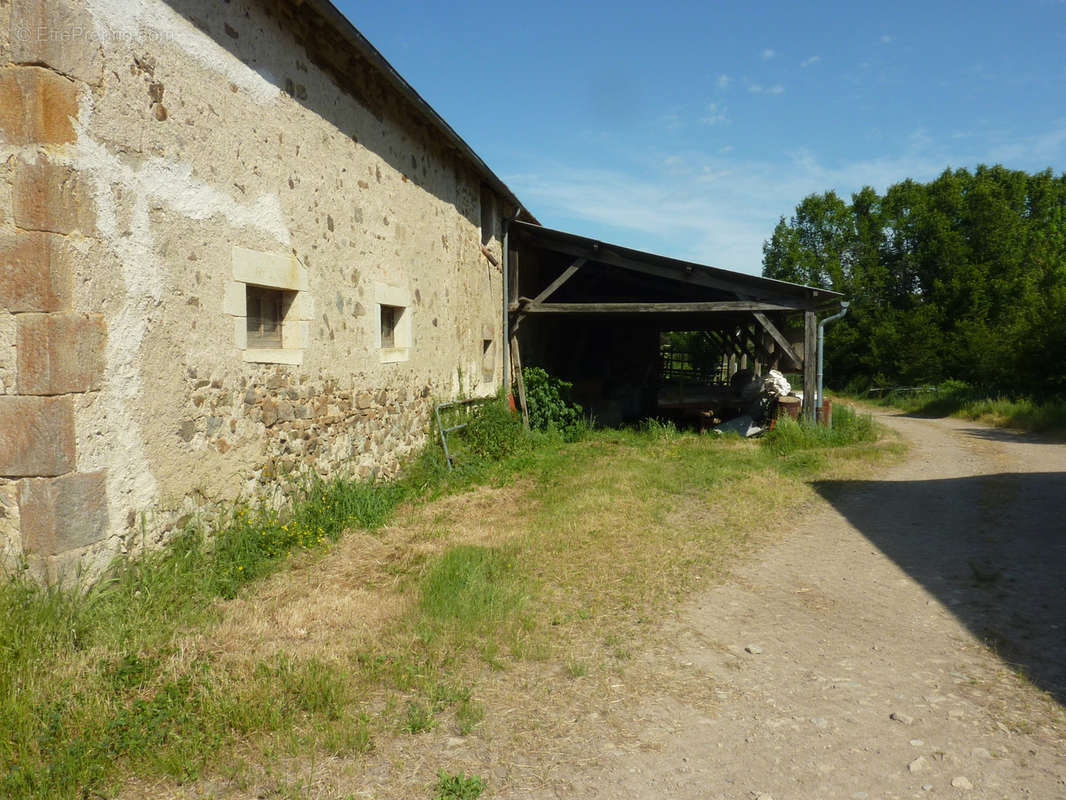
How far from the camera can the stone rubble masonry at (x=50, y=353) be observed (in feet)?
12.3

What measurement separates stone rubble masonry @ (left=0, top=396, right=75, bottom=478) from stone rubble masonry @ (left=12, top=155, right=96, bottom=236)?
0.90 m

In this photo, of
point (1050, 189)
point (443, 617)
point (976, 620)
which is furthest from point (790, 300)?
point (1050, 189)

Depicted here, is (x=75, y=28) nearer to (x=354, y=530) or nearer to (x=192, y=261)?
(x=192, y=261)

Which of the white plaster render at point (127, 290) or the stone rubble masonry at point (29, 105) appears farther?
the white plaster render at point (127, 290)

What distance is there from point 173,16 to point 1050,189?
3780 cm

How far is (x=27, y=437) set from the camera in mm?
3756

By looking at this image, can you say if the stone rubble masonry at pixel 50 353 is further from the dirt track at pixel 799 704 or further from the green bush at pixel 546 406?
the green bush at pixel 546 406

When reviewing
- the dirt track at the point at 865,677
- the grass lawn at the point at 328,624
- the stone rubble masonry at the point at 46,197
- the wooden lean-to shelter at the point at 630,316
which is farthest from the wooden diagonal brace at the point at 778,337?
the stone rubble masonry at the point at 46,197

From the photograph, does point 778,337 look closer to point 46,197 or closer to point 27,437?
point 46,197

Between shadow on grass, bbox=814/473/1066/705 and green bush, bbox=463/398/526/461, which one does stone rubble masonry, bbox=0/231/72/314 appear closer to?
shadow on grass, bbox=814/473/1066/705

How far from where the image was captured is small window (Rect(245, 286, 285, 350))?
18.4 ft

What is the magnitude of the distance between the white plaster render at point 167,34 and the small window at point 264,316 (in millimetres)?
1435

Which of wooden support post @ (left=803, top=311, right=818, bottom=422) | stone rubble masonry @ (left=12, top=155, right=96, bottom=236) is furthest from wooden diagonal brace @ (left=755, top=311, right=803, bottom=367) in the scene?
stone rubble masonry @ (left=12, top=155, right=96, bottom=236)

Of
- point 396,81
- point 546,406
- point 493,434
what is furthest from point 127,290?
point 546,406
